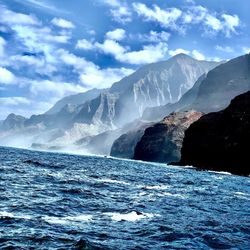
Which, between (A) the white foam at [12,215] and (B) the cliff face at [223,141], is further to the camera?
(B) the cliff face at [223,141]

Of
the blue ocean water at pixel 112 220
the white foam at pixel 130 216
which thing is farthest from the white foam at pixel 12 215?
the white foam at pixel 130 216

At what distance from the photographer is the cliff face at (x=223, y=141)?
460 ft

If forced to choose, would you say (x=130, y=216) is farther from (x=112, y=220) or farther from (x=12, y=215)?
(x=12, y=215)

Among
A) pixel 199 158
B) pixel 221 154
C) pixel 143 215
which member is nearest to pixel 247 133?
pixel 221 154

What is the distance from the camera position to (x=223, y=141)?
496 feet

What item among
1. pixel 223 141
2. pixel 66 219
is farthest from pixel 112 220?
pixel 223 141

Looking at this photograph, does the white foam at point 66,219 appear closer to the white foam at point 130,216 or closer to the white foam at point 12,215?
the white foam at point 12,215

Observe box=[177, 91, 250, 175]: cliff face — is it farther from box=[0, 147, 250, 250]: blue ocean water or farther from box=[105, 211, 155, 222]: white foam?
box=[105, 211, 155, 222]: white foam

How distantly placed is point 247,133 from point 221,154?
13493mm

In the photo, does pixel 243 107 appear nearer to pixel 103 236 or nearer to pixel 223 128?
pixel 223 128

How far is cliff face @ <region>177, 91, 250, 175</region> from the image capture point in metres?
140

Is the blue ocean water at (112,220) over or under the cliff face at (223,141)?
under

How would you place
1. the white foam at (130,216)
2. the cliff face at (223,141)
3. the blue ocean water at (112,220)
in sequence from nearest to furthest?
the blue ocean water at (112,220)
the white foam at (130,216)
the cliff face at (223,141)

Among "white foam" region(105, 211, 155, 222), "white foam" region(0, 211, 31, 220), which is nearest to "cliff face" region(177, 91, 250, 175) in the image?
"white foam" region(105, 211, 155, 222)
